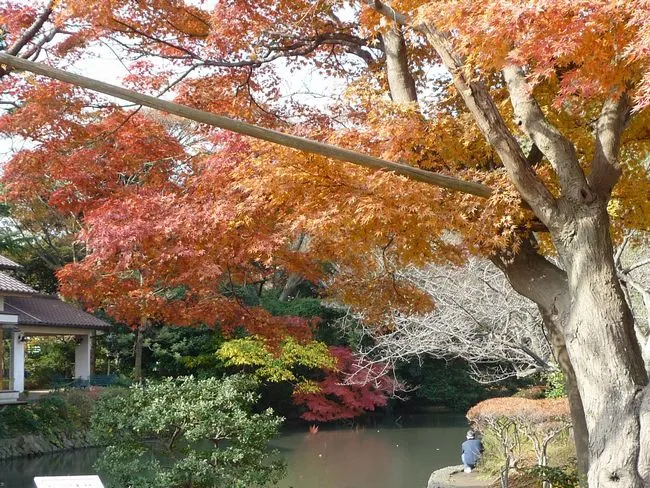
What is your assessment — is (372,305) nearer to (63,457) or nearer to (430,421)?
(63,457)

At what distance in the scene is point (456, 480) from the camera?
11.3 m

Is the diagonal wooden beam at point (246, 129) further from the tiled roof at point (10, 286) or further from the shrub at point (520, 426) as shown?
the tiled roof at point (10, 286)

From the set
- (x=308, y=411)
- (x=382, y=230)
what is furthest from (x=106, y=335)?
(x=382, y=230)

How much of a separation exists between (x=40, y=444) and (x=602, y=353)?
1506cm

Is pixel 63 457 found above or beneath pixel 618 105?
beneath

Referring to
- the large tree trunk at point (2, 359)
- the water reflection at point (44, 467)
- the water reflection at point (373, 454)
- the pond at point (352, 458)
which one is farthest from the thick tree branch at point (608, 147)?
the large tree trunk at point (2, 359)

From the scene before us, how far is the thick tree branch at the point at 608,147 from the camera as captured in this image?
17.1 ft

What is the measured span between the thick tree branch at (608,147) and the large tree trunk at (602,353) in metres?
0.19

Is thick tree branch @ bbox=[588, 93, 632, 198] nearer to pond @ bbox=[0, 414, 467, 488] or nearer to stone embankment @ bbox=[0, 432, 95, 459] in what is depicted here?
pond @ bbox=[0, 414, 467, 488]

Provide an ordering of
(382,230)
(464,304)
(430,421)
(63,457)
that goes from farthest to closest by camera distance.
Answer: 1. (430,421)
2. (63,457)
3. (464,304)
4. (382,230)

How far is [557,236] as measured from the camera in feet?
16.8

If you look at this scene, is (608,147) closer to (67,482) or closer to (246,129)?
(246,129)

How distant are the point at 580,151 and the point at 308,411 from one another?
17.7 meters

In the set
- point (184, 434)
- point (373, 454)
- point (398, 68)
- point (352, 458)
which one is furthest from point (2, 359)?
point (398, 68)
